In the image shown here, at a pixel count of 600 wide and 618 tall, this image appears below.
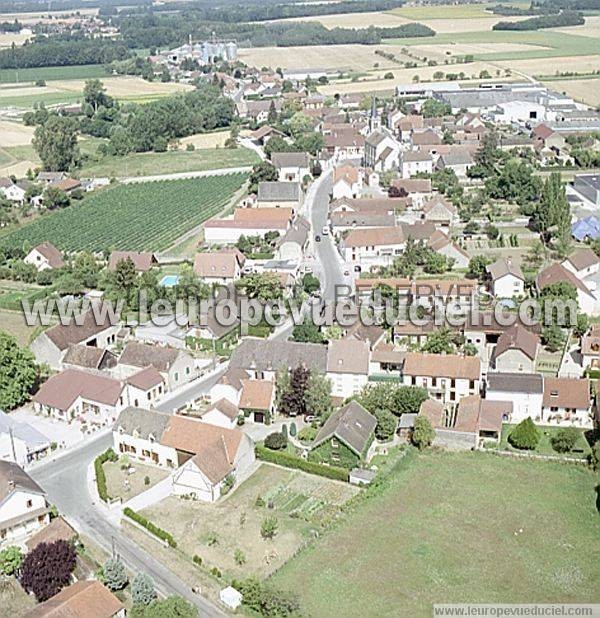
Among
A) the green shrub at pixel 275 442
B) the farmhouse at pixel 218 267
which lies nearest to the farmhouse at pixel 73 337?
the farmhouse at pixel 218 267

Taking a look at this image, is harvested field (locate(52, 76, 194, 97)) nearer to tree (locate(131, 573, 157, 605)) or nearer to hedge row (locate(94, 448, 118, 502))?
hedge row (locate(94, 448, 118, 502))

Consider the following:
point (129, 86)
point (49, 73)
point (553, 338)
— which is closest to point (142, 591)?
point (553, 338)

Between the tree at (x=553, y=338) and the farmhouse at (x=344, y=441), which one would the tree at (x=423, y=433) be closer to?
the farmhouse at (x=344, y=441)

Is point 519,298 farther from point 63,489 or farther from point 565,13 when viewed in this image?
point 565,13

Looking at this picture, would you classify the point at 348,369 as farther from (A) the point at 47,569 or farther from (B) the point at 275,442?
(A) the point at 47,569

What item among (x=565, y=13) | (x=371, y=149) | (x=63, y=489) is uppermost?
(x=565, y=13)

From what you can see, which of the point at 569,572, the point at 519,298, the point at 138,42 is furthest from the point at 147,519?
the point at 138,42
